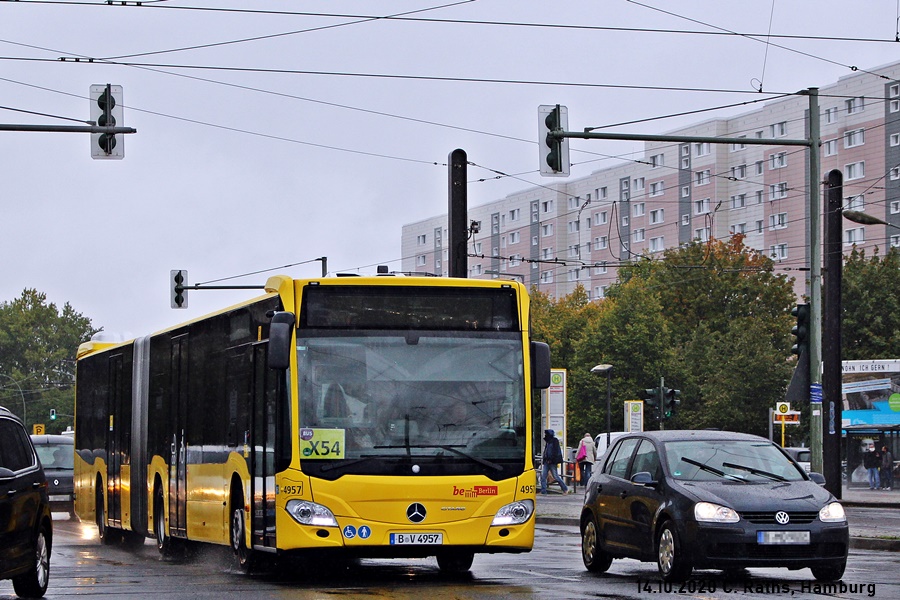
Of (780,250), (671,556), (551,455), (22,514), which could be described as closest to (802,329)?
(671,556)

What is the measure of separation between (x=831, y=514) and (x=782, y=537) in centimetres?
61

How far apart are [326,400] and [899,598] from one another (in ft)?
17.5

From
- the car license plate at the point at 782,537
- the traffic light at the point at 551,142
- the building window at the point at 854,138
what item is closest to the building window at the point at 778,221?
the building window at the point at 854,138

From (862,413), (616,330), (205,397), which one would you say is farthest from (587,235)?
(205,397)

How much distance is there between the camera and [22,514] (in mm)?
12547

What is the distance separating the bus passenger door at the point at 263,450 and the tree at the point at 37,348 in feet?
423

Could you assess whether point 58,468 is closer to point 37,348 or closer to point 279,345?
point 279,345

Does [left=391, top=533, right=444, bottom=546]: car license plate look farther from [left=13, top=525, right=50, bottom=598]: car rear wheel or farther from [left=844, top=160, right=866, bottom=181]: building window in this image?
[left=844, top=160, right=866, bottom=181]: building window

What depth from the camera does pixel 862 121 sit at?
90062 millimetres

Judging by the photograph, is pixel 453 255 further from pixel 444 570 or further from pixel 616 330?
pixel 616 330

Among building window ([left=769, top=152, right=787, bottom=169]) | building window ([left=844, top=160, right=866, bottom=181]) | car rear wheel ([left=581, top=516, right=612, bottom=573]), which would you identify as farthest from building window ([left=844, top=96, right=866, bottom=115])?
car rear wheel ([left=581, top=516, right=612, bottom=573])

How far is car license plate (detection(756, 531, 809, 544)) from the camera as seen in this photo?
44.9ft

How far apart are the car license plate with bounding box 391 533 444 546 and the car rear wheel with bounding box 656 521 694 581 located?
2025mm

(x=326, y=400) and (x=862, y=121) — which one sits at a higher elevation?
(x=862, y=121)
